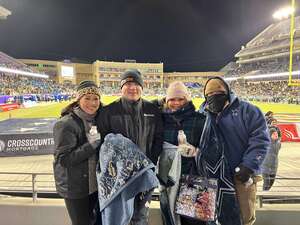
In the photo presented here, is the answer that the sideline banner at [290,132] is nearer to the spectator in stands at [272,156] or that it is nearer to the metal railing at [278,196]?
the spectator in stands at [272,156]

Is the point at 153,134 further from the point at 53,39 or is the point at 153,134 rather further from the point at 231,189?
the point at 53,39

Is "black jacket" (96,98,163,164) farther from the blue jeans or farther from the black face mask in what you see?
the black face mask

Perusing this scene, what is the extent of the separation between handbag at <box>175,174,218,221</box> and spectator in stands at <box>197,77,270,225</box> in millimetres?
77

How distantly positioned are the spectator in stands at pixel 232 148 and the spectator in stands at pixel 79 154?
0.86 meters

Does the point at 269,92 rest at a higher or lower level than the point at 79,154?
higher

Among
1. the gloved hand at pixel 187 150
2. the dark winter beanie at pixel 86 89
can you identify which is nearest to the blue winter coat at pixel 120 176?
the gloved hand at pixel 187 150

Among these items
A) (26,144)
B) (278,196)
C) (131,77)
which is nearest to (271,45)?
(26,144)

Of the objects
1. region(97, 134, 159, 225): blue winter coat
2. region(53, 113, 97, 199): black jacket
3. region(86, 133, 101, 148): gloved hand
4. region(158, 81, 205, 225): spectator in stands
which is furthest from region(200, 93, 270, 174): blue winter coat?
region(53, 113, 97, 199): black jacket

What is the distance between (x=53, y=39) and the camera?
101688mm

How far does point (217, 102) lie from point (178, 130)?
15.0 inches

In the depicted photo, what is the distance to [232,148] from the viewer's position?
2227 mm

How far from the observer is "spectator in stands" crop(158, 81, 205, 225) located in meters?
2.28

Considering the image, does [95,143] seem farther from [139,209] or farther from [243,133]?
[243,133]

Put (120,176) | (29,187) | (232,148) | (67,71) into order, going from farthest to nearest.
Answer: (67,71) → (29,187) → (232,148) → (120,176)
